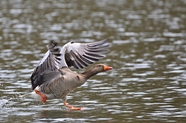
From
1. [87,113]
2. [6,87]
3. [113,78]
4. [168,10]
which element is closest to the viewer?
[87,113]

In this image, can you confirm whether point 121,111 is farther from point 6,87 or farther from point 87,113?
point 6,87

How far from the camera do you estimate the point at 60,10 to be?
3494cm

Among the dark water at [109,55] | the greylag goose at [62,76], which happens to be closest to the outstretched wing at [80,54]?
the greylag goose at [62,76]

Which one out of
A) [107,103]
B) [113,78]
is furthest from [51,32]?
[107,103]

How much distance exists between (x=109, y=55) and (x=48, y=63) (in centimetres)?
879

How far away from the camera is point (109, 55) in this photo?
69.1ft

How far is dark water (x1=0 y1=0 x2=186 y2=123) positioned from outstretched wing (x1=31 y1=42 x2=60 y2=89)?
2.76 ft

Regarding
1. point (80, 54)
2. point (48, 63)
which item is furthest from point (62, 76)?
point (80, 54)

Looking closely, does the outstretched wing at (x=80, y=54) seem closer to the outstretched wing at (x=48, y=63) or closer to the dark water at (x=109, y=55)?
the outstretched wing at (x=48, y=63)

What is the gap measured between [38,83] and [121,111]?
2221mm

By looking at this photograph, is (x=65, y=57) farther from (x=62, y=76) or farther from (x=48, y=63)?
(x=48, y=63)

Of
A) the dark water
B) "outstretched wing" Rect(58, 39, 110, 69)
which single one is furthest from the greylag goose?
the dark water

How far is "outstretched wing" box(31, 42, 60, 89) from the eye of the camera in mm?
12188

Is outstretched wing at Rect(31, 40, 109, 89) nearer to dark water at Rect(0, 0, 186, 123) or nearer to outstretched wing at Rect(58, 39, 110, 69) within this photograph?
outstretched wing at Rect(58, 39, 110, 69)
